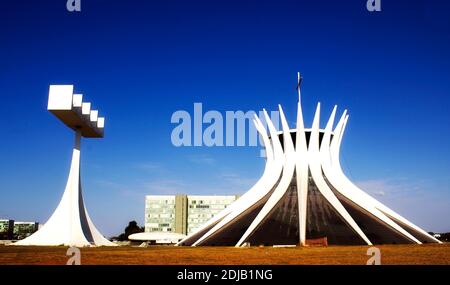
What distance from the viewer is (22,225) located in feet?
405

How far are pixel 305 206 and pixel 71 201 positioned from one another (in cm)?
1786

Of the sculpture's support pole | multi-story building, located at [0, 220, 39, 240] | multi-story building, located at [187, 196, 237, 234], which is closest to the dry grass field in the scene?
the sculpture's support pole

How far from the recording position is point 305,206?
24.0 m

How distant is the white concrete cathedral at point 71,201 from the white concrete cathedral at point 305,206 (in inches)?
376

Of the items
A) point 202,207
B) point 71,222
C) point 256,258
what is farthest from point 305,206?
point 202,207

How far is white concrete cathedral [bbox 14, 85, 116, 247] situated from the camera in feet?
93.6

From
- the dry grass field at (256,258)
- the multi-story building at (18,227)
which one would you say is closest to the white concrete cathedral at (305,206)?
the dry grass field at (256,258)

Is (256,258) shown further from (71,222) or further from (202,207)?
(202,207)

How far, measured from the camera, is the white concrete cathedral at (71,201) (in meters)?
28.5

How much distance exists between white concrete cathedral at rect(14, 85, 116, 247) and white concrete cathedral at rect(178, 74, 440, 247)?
9563 millimetres
